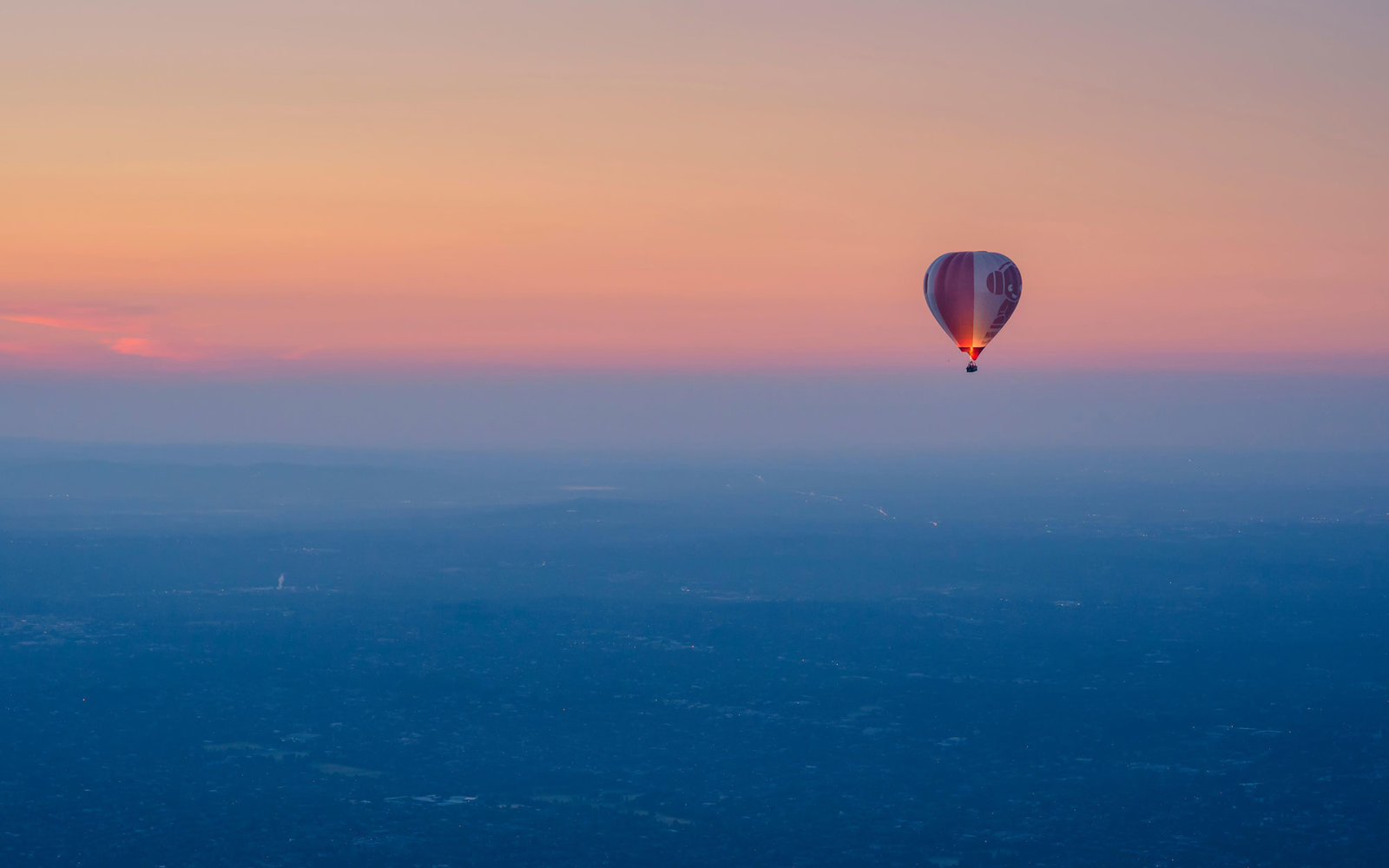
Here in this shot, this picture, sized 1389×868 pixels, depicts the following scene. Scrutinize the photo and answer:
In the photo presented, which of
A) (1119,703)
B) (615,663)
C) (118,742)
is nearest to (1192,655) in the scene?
(1119,703)

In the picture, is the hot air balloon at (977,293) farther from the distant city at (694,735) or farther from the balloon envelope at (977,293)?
the distant city at (694,735)

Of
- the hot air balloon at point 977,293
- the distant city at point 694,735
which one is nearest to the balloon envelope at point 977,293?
the hot air balloon at point 977,293

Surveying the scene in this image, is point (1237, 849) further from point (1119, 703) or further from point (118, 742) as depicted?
point (118, 742)

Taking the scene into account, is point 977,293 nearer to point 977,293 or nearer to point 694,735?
point 977,293

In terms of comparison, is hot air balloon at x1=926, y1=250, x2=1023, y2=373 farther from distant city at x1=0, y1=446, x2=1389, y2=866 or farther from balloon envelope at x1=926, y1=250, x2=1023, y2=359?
distant city at x1=0, y1=446, x2=1389, y2=866

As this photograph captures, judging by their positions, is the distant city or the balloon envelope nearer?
the balloon envelope

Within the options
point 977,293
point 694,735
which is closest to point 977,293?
point 977,293

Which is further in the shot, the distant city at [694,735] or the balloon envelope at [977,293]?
the distant city at [694,735]

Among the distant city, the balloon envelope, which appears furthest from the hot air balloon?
the distant city
